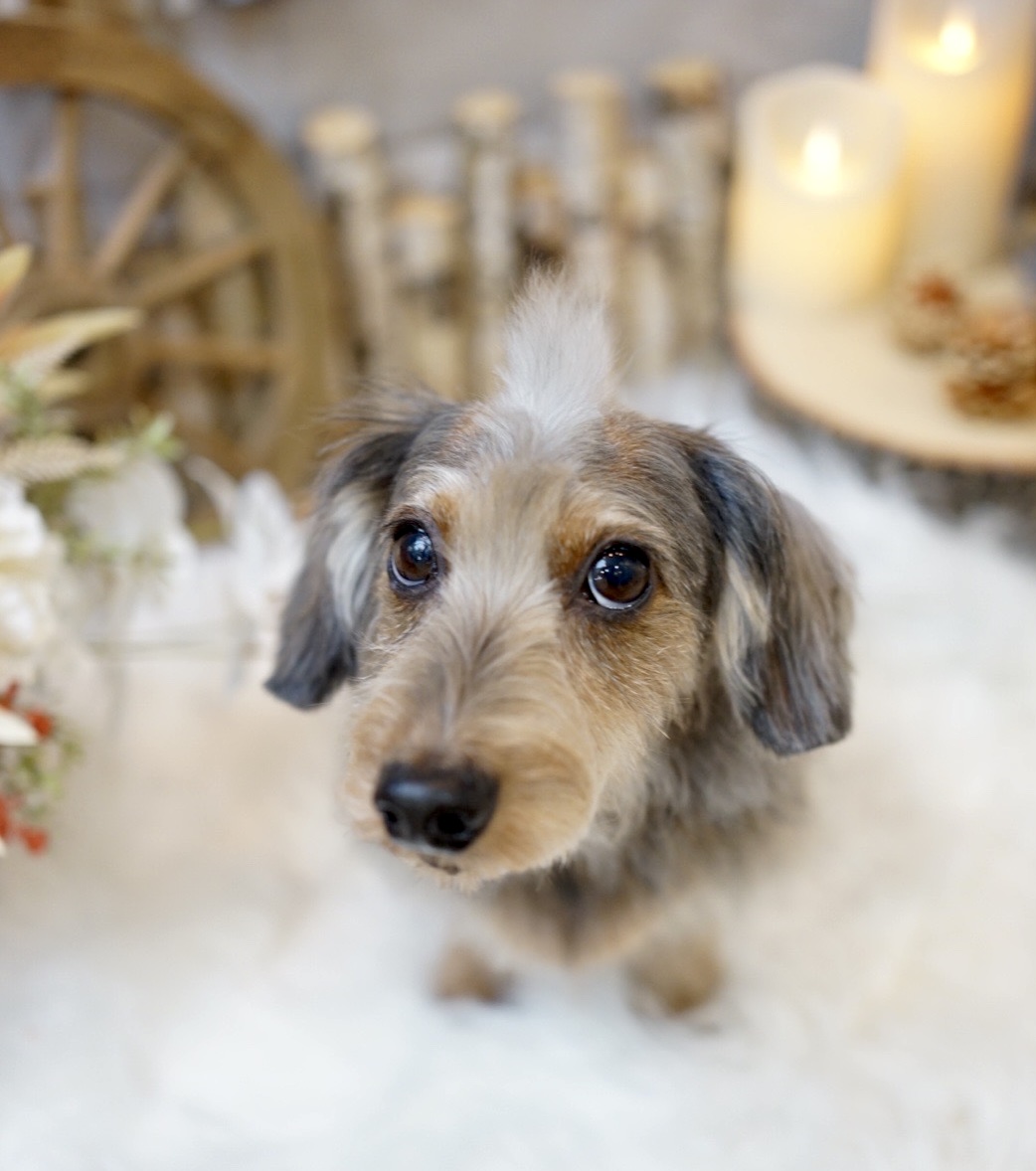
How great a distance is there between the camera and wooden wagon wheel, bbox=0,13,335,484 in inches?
61.7

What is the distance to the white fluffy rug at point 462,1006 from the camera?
1.24 m

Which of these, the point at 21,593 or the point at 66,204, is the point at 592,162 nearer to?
the point at 66,204

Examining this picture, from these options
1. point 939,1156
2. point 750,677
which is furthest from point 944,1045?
point 750,677

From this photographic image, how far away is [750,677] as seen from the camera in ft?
3.51

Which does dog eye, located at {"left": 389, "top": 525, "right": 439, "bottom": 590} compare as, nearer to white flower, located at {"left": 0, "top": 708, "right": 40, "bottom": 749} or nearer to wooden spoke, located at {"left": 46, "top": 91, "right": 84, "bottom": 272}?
white flower, located at {"left": 0, "top": 708, "right": 40, "bottom": 749}

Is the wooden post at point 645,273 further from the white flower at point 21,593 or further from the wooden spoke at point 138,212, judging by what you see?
the white flower at point 21,593

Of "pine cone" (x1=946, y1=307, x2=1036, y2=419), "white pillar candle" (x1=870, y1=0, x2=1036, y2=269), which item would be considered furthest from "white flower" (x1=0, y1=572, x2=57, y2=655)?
"white pillar candle" (x1=870, y1=0, x2=1036, y2=269)

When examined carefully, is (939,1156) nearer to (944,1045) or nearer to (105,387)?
(944,1045)

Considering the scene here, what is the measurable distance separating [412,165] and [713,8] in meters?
0.58

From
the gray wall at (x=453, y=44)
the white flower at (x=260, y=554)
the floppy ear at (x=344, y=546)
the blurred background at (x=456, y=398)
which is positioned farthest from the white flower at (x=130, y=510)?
the gray wall at (x=453, y=44)

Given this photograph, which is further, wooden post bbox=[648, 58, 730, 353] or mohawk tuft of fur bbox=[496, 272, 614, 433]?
wooden post bbox=[648, 58, 730, 353]

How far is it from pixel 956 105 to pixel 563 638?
1.28 meters

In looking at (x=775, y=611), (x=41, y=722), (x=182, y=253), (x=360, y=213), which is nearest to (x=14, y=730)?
(x=41, y=722)

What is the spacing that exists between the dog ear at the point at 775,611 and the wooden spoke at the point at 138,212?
106 centimetres
